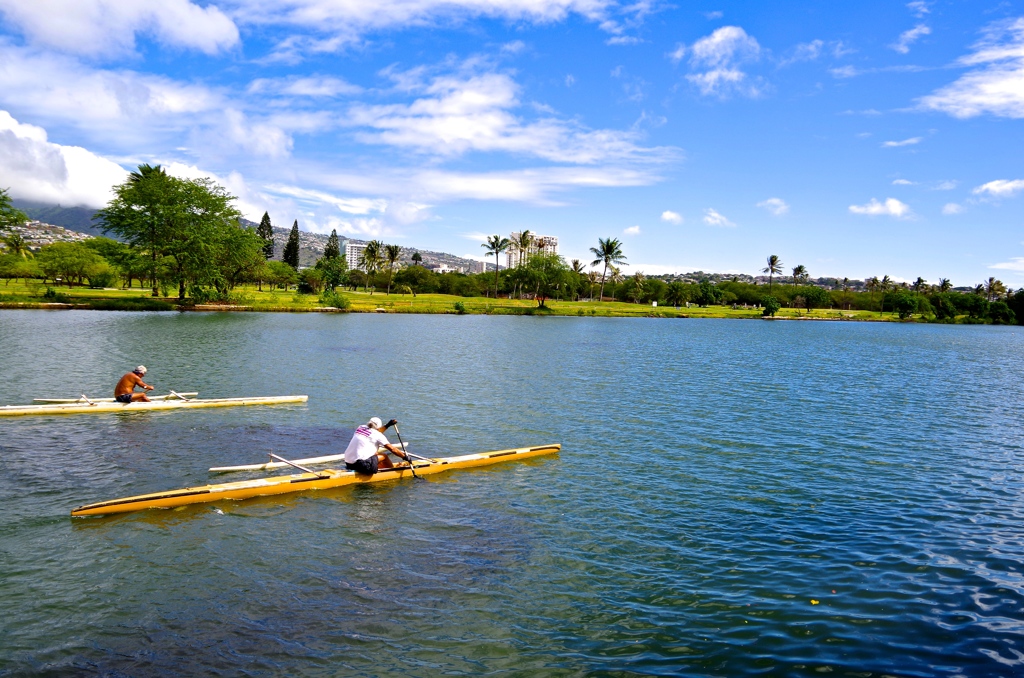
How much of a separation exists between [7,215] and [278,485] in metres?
92.7

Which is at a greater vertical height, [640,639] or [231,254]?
[231,254]

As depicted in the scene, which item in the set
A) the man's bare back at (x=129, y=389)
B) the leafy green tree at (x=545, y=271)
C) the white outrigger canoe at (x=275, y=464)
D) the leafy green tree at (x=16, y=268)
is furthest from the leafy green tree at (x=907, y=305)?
the leafy green tree at (x=16, y=268)

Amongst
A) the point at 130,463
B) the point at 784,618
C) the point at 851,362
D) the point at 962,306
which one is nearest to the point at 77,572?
the point at 130,463

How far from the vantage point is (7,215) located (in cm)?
8406

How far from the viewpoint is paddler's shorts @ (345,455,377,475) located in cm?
1841

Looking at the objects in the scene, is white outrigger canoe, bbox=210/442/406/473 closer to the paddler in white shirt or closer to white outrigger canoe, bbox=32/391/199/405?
the paddler in white shirt

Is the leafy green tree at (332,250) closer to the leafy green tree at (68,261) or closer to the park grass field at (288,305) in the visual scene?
the park grass field at (288,305)

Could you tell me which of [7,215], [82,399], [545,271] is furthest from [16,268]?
[82,399]

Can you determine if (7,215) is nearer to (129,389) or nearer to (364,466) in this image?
(129,389)

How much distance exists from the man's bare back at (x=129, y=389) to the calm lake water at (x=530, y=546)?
3.15ft

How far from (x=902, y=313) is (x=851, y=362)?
498ft

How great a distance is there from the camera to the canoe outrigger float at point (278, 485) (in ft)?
50.6

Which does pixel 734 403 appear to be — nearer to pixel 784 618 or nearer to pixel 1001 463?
pixel 1001 463

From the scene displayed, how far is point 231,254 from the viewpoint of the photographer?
97062 mm
